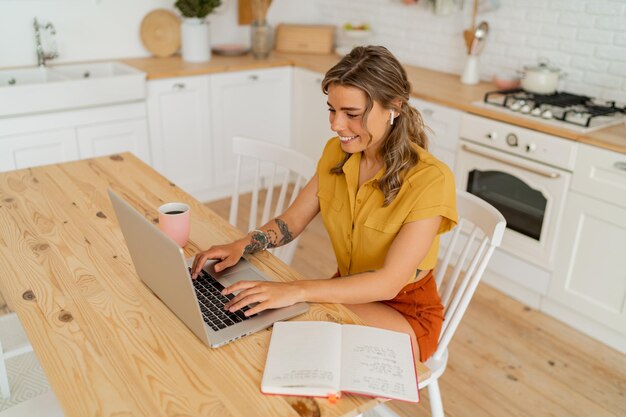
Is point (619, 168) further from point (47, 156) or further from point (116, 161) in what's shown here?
point (47, 156)

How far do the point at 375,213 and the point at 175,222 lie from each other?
21.3 inches

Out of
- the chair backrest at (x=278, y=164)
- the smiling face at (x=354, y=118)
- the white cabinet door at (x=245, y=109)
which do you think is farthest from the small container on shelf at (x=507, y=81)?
the smiling face at (x=354, y=118)

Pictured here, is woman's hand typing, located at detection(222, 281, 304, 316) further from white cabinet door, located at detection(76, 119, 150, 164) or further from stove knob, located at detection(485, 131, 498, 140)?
white cabinet door, located at detection(76, 119, 150, 164)

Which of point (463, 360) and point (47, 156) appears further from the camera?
point (47, 156)

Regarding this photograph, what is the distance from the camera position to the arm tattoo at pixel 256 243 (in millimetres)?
1557

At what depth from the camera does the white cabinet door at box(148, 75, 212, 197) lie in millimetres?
3438

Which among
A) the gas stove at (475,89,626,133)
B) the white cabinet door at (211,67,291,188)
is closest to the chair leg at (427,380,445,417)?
the gas stove at (475,89,626,133)

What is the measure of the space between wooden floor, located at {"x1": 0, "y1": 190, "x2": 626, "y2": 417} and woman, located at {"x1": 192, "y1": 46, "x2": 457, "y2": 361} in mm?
690

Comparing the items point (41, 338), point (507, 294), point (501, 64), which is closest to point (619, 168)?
point (507, 294)

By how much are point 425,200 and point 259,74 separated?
100.0 inches

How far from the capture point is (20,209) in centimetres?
176

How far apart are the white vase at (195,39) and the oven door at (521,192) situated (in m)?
1.80

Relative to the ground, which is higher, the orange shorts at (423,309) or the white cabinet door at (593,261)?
the orange shorts at (423,309)

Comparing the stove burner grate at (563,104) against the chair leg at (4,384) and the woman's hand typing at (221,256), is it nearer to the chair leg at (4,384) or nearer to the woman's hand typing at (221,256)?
the woman's hand typing at (221,256)
